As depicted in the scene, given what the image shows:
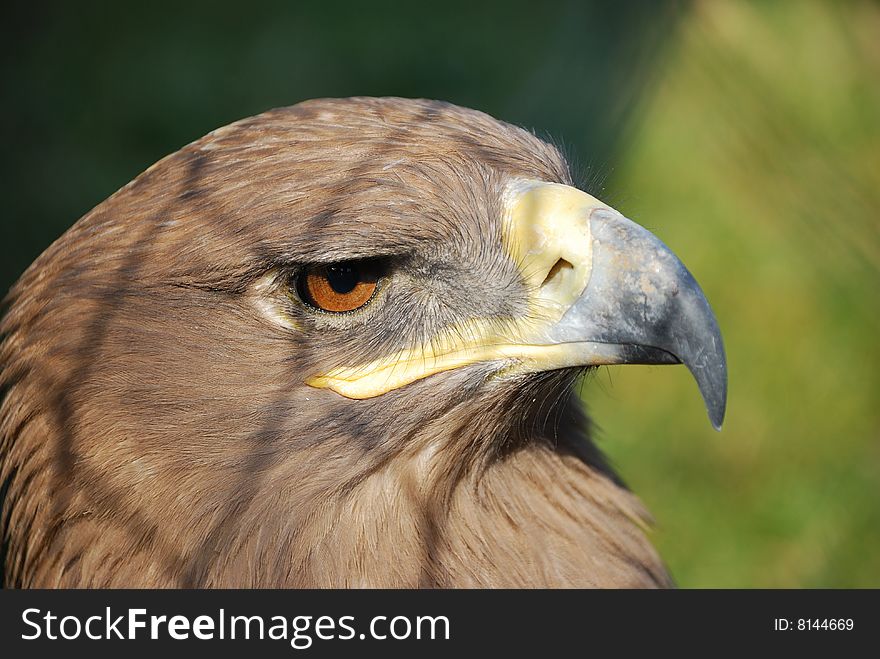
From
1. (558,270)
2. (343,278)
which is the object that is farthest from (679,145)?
(343,278)

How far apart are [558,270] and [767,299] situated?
12.6 ft

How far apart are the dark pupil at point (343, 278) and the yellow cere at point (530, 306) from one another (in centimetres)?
19

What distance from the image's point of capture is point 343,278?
248 centimetres

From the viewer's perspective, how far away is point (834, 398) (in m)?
5.55

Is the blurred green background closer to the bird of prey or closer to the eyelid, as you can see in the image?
the bird of prey

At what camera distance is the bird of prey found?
243 centimetres

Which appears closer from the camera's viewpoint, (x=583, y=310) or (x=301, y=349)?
(x=583, y=310)

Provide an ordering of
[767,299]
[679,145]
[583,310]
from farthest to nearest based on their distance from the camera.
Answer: [679,145], [767,299], [583,310]

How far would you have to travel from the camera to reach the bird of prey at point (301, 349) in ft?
7.96

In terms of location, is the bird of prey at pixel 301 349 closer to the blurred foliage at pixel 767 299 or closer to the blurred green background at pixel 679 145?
the blurred green background at pixel 679 145

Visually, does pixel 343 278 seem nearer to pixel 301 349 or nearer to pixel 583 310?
pixel 301 349

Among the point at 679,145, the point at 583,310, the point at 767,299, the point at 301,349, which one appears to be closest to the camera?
the point at 583,310

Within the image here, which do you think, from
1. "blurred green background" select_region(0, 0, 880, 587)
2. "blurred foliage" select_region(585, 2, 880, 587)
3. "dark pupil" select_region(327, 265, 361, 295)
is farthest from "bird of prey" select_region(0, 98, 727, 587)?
"blurred foliage" select_region(585, 2, 880, 587)
